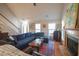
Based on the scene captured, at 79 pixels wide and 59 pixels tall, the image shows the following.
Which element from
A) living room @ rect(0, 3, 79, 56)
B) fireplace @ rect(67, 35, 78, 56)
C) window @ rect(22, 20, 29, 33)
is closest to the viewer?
fireplace @ rect(67, 35, 78, 56)

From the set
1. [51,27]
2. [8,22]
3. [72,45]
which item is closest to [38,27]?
[51,27]

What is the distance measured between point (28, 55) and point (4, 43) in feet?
1.23

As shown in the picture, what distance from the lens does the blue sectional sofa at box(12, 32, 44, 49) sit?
1828 mm

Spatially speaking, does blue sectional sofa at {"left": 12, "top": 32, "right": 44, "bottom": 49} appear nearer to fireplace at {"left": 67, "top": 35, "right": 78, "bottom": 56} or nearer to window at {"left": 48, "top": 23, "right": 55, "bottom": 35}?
window at {"left": 48, "top": 23, "right": 55, "bottom": 35}

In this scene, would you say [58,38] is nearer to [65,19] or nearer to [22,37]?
[65,19]

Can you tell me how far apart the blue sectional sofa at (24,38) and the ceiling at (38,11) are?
0.78ft

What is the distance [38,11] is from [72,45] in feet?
2.24

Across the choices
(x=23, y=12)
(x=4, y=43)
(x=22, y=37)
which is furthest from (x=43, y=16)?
(x=4, y=43)

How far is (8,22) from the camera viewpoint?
186 cm

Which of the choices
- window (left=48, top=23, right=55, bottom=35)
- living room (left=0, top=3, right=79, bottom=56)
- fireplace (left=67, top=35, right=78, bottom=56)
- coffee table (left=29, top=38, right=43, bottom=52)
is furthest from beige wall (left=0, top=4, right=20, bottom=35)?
fireplace (left=67, top=35, right=78, bottom=56)

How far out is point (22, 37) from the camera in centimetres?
189

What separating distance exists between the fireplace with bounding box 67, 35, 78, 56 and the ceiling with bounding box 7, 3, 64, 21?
1.13 feet

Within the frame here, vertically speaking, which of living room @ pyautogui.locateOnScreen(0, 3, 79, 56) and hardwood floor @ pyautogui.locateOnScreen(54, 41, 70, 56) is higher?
living room @ pyautogui.locateOnScreen(0, 3, 79, 56)

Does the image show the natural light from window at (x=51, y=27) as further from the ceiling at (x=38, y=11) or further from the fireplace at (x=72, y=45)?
the fireplace at (x=72, y=45)
